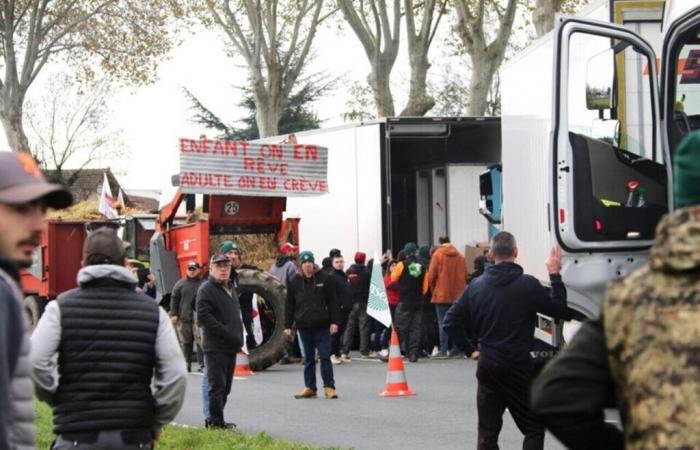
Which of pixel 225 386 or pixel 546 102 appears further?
pixel 546 102

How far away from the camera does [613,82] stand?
34.7 feet

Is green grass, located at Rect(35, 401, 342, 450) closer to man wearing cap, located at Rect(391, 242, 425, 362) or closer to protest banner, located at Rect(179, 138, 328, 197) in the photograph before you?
protest banner, located at Rect(179, 138, 328, 197)

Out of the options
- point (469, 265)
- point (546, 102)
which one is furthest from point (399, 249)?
point (546, 102)

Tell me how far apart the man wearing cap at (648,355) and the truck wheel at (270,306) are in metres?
16.4

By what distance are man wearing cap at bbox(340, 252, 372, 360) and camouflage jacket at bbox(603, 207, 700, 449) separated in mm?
18728

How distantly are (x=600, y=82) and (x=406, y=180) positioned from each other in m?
13.2

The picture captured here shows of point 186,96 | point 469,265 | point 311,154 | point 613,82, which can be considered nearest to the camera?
point 613,82

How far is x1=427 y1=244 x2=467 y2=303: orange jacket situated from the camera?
21.8 m

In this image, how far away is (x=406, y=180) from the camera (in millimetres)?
23812

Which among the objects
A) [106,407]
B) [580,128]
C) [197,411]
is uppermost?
[580,128]

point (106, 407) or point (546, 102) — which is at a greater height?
point (546, 102)

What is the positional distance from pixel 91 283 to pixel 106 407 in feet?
1.81

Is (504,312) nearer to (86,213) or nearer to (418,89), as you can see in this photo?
(86,213)

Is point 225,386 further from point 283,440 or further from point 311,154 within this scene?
point 311,154
